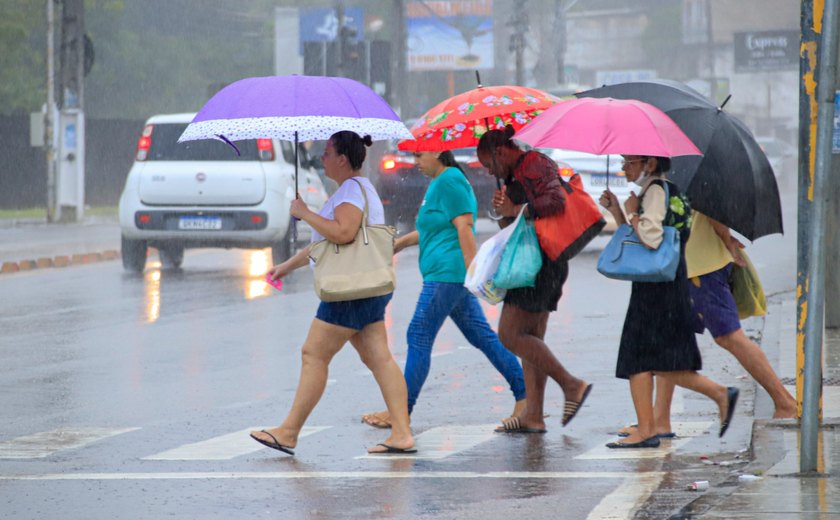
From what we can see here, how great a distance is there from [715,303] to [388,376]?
1.82 metres

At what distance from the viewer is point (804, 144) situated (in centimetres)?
834

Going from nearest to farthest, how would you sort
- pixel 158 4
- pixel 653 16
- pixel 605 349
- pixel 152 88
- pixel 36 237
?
pixel 605 349 < pixel 36 237 < pixel 152 88 < pixel 158 4 < pixel 653 16

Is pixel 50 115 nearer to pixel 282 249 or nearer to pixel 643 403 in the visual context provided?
pixel 282 249

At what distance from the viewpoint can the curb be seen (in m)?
20.0

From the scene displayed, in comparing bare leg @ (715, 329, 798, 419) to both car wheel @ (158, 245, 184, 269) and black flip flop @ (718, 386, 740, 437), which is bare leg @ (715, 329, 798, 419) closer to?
black flip flop @ (718, 386, 740, 437)

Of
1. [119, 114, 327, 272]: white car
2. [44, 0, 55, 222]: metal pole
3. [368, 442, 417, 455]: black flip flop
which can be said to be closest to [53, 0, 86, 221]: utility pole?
[44, 0, 55, 222]: metal pole

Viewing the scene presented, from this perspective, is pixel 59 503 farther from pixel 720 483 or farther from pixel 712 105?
pixel 712 105

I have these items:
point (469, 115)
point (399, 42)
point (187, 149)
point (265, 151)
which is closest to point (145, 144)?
point (187, 149)

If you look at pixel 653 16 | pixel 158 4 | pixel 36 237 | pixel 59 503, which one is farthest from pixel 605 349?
pixel 653 16

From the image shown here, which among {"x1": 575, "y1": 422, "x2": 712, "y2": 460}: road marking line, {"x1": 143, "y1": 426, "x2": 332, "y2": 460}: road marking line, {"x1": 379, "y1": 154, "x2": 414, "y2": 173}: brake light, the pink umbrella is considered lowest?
{"x1": 143, "y1": 426, "x2": 332, "y2": 460}: road marking line

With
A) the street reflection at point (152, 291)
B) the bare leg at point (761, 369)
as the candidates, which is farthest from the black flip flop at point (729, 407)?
the street reflection at point (152, 291)

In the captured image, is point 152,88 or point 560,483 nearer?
point 560,483

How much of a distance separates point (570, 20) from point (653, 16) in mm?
7333

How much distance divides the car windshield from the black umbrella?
10.9m
